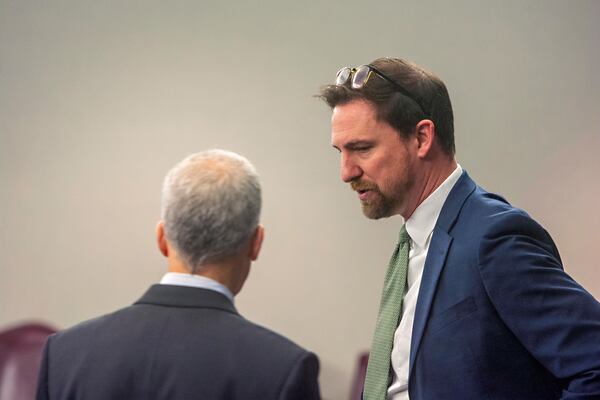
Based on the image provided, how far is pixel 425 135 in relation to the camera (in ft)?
5.71

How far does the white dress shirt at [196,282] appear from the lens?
123cm

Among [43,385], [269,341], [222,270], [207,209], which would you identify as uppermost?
[207,209]

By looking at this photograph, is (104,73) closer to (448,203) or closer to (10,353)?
(10,353)

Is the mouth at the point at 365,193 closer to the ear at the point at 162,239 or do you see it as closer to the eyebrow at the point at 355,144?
the eyebrow at the point at 355,144

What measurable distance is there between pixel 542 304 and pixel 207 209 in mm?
681

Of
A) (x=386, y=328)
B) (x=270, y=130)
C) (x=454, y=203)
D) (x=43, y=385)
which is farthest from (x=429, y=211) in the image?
(x=270, y=130)

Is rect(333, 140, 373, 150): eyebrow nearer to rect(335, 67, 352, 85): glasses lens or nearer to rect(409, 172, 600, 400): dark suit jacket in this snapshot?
rect(335, 67, 352, 85): glasses lens

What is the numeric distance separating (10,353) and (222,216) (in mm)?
2260

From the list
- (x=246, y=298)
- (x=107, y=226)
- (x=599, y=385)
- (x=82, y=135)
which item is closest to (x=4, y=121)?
(x=82, y=135)

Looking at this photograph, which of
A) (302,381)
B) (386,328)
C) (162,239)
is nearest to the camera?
(302,381)

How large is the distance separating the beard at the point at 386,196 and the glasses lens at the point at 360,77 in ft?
0.77

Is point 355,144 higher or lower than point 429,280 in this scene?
higher

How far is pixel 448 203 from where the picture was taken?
1.68 m

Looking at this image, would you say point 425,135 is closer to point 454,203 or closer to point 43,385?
point 454,203
